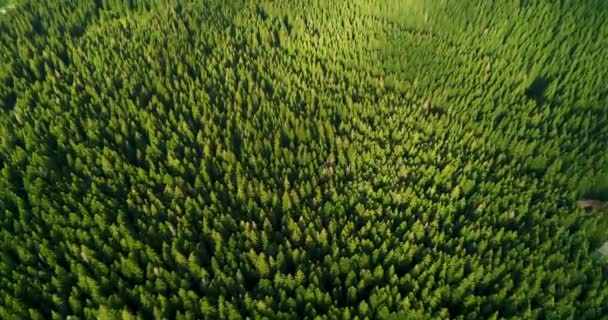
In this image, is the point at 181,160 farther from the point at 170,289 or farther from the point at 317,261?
the point at 317,261

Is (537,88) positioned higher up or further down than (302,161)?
higher up

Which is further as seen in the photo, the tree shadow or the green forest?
the tree shadow

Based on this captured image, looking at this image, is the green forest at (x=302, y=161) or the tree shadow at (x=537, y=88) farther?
the tree shadow at (x=537, y=88)

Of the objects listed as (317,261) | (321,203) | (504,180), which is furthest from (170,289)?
(504,180)

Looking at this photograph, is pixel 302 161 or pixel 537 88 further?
pixel 537 88

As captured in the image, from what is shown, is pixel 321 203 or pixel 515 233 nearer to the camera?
pixel 515 233

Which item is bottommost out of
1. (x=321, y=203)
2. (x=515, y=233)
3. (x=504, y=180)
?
(x=515, y=233)

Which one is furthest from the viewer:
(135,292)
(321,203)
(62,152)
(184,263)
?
(62,152)

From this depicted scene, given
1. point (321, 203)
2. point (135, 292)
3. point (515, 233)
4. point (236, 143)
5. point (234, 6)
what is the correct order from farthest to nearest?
point (234, 6)
point (236, 143)
point (321, 203)
point (515, 233)
point (135, 292)
